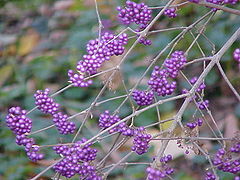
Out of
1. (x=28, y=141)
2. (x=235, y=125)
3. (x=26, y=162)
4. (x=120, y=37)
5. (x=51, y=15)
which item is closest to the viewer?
(x=28, y=141)

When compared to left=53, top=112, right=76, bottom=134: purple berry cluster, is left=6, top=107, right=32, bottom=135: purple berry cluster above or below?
above

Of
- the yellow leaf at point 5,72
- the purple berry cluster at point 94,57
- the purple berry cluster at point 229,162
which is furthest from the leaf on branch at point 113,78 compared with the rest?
the yellow leaf at point 5,72

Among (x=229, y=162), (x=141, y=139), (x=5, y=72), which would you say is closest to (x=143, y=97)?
(x=141, y=139)

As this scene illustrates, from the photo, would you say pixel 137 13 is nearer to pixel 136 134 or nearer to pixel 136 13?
pixel 136 13

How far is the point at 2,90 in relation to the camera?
288 centimetres

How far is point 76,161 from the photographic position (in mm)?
1218

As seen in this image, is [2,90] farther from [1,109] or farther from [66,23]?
[66,23]

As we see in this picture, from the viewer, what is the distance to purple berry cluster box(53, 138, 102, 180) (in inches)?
47.8

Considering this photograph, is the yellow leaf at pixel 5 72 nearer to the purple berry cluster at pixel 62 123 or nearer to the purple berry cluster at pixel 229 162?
the purple berry cluster at pixel 62 123

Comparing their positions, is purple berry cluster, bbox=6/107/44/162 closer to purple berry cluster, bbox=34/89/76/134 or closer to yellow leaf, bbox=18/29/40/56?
purple berry cluster, bbox=34/89/76/134

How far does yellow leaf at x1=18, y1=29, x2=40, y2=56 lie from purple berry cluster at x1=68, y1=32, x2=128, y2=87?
2013 mm

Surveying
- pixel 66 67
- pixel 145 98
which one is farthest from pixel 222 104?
pixel 145 98

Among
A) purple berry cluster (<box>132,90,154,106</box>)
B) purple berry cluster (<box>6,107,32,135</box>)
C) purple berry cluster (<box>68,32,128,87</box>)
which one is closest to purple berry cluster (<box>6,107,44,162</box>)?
purple berry cluster (<box>6,107,32,135</box>)

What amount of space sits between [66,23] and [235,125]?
1515mm
